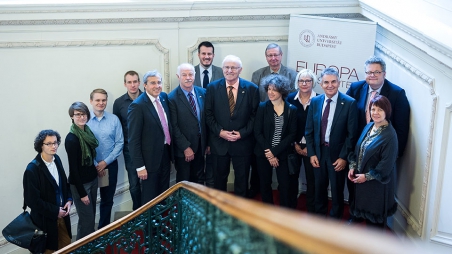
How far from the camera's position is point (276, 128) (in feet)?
18.4

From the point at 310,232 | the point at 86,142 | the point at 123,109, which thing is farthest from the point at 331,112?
the point at 310,232

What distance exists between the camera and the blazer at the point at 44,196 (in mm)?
4891

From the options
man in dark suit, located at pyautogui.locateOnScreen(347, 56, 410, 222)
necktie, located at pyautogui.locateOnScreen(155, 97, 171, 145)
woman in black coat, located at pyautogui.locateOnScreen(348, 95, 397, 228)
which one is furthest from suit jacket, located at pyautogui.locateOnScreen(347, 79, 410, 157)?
necktie, located at pyautogui.locateOnScreen(155, 97, 171, 145)

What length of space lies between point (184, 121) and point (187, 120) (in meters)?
0.03

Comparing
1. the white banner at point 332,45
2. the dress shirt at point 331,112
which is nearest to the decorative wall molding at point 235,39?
the white banner at point 332,45

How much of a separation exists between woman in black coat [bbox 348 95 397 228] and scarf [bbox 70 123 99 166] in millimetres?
2401

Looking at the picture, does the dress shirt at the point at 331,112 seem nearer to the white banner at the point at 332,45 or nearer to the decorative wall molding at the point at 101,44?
the white banner at the point at 332,45

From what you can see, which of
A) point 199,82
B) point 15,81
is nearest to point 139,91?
point 199,82

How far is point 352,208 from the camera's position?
5273 millimetres

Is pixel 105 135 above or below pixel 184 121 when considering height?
below

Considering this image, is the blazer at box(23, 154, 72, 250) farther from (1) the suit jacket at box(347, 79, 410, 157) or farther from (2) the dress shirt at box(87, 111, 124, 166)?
(1) the suit jacket at box(347, 79, 410, 157)

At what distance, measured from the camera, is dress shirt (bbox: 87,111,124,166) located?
18.9 ft

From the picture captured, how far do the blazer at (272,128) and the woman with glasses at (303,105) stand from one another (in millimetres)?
132

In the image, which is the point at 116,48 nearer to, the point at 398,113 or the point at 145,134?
the point at 145,134
